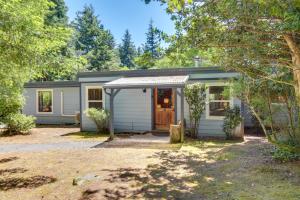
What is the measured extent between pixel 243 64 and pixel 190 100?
572cm

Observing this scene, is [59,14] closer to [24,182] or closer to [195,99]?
[195,99]

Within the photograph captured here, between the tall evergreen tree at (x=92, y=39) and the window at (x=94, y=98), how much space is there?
→ 86.1ft

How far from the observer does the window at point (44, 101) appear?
19.0 m

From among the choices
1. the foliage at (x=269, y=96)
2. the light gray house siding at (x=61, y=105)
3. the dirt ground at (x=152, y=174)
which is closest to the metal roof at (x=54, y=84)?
the light gray house siding at (x=61, y=105)

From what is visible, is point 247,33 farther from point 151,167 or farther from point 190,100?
point 190,100

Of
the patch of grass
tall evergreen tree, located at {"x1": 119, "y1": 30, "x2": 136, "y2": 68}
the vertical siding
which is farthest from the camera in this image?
tall evergreen tree, located at {"x1": 119, "y1": 30, "x2": 136, "y2": 68}

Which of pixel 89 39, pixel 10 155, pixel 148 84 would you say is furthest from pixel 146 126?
pixel 89 39

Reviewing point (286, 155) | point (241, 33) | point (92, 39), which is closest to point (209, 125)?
point (286, 155)

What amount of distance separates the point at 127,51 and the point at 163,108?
146 ft

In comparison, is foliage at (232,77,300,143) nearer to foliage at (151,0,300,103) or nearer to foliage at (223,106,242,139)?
foliage at (151,0,300,103)

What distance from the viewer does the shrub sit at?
1397 centimetres

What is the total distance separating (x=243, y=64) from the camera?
6.86 m

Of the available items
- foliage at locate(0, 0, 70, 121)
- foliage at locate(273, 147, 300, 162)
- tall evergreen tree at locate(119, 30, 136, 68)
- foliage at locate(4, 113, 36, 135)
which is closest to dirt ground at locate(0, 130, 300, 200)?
foliage at locate(273, 147, 300, 162)

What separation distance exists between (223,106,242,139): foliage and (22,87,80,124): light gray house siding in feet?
33.3
